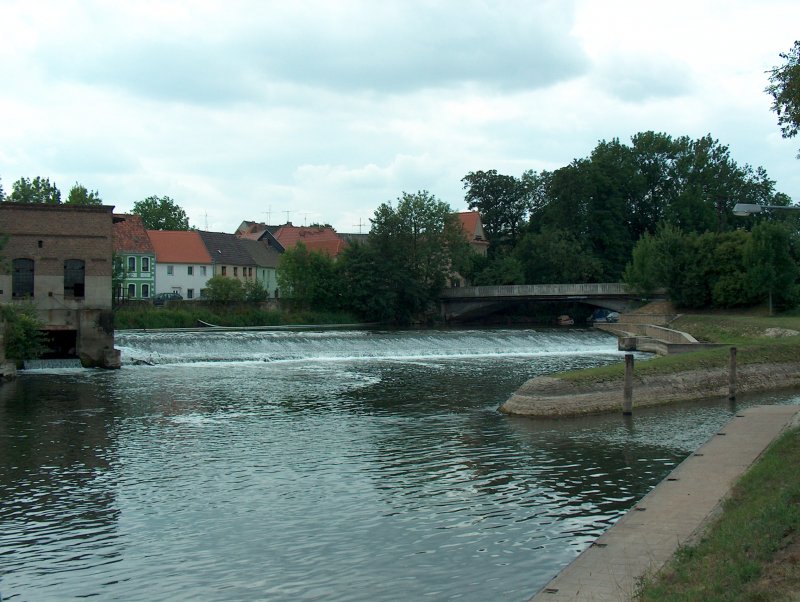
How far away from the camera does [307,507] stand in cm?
1576

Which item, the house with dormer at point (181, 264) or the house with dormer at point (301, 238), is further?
the house with dormer at point (301, 238)

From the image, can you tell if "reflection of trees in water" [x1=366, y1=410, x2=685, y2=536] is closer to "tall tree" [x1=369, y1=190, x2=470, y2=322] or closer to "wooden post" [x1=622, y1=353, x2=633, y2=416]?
"wooden post" [x1=622, y1=353, x2=633, y2=416]

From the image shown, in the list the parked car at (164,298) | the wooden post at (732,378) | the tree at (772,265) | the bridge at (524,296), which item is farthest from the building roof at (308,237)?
the wooden post at (732,378)

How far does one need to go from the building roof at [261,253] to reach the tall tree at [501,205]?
28.9 meters

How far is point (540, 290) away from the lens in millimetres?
86125

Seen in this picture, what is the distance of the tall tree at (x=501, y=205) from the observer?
116m

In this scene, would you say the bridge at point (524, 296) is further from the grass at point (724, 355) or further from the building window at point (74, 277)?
the building window at point (74, 277)

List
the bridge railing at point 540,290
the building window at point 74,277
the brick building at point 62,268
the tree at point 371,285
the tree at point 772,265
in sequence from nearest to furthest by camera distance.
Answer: the brick building at point 62,268
the building window at point 74,277
the tree at point 772,265
the bridge railing at point 540,290
the tree at point 371,285

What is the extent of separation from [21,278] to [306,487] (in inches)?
1269

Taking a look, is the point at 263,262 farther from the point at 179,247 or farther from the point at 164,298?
the point at 164,298

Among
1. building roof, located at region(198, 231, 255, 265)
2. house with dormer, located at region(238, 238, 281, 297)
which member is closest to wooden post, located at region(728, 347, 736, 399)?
building roof, located at region(198, 231, 255, 265)

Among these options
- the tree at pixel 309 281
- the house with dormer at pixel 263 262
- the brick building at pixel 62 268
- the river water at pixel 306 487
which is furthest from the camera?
the house with dormer at pixel 263 262

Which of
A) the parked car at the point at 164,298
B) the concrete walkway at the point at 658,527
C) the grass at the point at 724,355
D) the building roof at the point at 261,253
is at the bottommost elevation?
the concrete walkway at the point at 658,527

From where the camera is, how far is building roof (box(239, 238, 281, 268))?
336 ft
